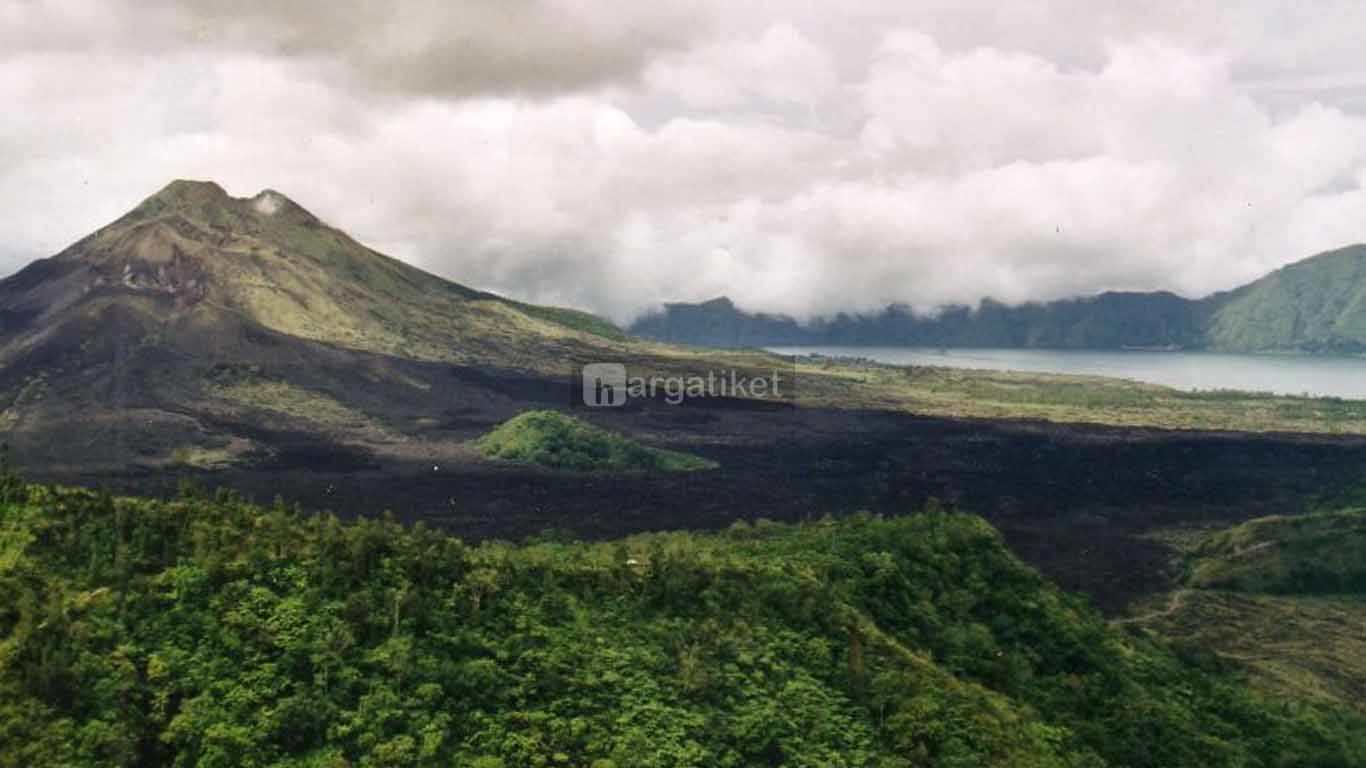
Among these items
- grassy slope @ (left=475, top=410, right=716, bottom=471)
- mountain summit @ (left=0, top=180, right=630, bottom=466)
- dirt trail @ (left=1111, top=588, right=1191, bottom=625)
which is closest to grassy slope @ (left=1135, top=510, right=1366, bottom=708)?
dirt trail @ (left=1111, top=588, right=1191, bottom=625)

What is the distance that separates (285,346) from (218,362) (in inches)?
537

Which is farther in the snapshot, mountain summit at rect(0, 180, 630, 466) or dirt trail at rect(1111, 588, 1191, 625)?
mountain summit at rect(0, 180, 630, 466)

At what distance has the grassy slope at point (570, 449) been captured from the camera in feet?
384

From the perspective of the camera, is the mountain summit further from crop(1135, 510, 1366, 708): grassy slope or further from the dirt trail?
crop(1135, 510, 1366, 708): grassy slope

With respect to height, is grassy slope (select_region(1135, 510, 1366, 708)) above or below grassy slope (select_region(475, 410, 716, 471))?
below

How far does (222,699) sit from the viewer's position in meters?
24.8

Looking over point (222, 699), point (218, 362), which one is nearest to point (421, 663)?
point (222, 699)

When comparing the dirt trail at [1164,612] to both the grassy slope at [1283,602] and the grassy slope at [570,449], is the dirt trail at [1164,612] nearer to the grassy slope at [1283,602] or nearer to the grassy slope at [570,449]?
the grassy slope at [1283,602]

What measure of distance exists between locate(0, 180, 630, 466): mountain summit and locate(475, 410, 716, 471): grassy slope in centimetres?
1540

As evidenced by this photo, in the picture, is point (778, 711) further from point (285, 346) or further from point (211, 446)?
point (285, 346)

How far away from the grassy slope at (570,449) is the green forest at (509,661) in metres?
79.3

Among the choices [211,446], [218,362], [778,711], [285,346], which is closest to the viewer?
[778,711]

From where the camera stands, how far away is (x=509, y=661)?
28.5m

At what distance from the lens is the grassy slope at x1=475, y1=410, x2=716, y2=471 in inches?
4609
